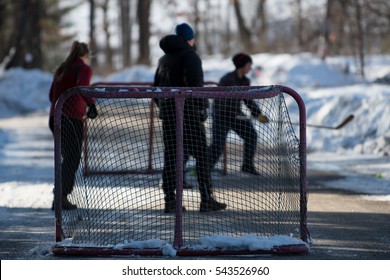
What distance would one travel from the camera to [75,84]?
9820mm

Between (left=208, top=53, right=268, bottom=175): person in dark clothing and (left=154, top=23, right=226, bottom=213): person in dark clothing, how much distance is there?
2.00ft

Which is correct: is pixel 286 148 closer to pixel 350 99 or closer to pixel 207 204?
pixel 207 204

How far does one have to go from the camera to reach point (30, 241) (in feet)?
27.0

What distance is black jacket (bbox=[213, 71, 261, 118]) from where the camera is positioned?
9.85 meters

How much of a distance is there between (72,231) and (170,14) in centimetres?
5712

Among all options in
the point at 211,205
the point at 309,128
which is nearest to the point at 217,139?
the point at 211,205

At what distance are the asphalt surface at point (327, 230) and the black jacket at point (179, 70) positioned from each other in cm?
149

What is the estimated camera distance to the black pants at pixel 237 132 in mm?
10942

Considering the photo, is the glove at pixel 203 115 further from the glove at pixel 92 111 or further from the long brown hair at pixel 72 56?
the long brown hair at pixel 72 56

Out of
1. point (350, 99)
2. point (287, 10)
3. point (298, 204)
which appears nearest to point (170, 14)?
point (287, 10)

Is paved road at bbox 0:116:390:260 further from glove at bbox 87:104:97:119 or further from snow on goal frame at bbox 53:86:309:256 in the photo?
glove at bbox 87:104:97:119

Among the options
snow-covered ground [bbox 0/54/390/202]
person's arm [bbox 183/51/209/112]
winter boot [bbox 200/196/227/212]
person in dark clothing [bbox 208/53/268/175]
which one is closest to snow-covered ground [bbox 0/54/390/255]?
snow-covered ground [bbox 0/54/390/202]

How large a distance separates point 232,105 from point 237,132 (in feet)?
5.11

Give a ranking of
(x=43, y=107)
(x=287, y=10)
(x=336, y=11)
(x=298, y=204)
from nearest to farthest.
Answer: (x=298, y=204) → (x=43, y=107) → (x=336, y=11) → (x=287, y=10)
